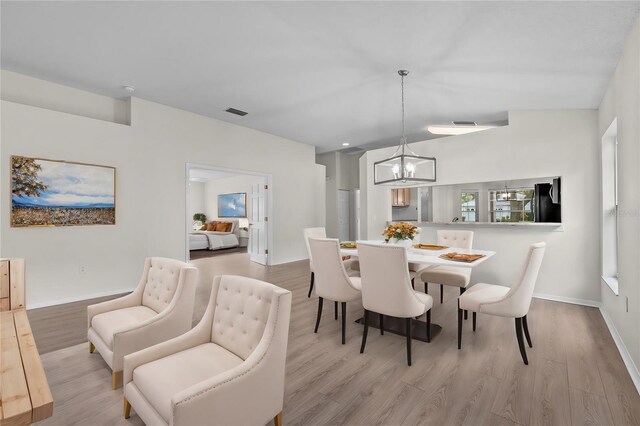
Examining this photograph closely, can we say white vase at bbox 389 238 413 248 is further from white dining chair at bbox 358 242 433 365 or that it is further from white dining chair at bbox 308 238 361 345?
white dining chair at bbox 358 242 433 365

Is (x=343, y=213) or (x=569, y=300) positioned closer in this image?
(x=569, y=300)

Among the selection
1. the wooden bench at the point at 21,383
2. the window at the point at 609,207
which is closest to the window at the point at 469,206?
the window at the point at 609,207

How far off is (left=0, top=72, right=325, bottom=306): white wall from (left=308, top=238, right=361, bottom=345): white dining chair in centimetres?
305

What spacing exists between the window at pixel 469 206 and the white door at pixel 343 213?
4.24 m

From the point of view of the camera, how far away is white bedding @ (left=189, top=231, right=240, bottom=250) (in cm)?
869

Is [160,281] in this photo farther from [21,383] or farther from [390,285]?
[390,285]

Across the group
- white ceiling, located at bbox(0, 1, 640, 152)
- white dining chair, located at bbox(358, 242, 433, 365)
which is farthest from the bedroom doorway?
white dining chair, located at bbox(358, 242, 433, 365)

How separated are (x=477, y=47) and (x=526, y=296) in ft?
7.39

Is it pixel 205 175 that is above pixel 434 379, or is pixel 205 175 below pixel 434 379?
above

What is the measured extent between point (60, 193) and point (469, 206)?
578cm

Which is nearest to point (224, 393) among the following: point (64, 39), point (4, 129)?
point (64, 39)

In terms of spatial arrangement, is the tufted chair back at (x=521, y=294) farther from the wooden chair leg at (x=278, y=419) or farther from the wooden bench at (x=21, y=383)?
the wooden bench at (x=21, y=383)

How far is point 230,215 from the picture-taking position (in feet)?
33.8

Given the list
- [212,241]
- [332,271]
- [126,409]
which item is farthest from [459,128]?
[212,241]
